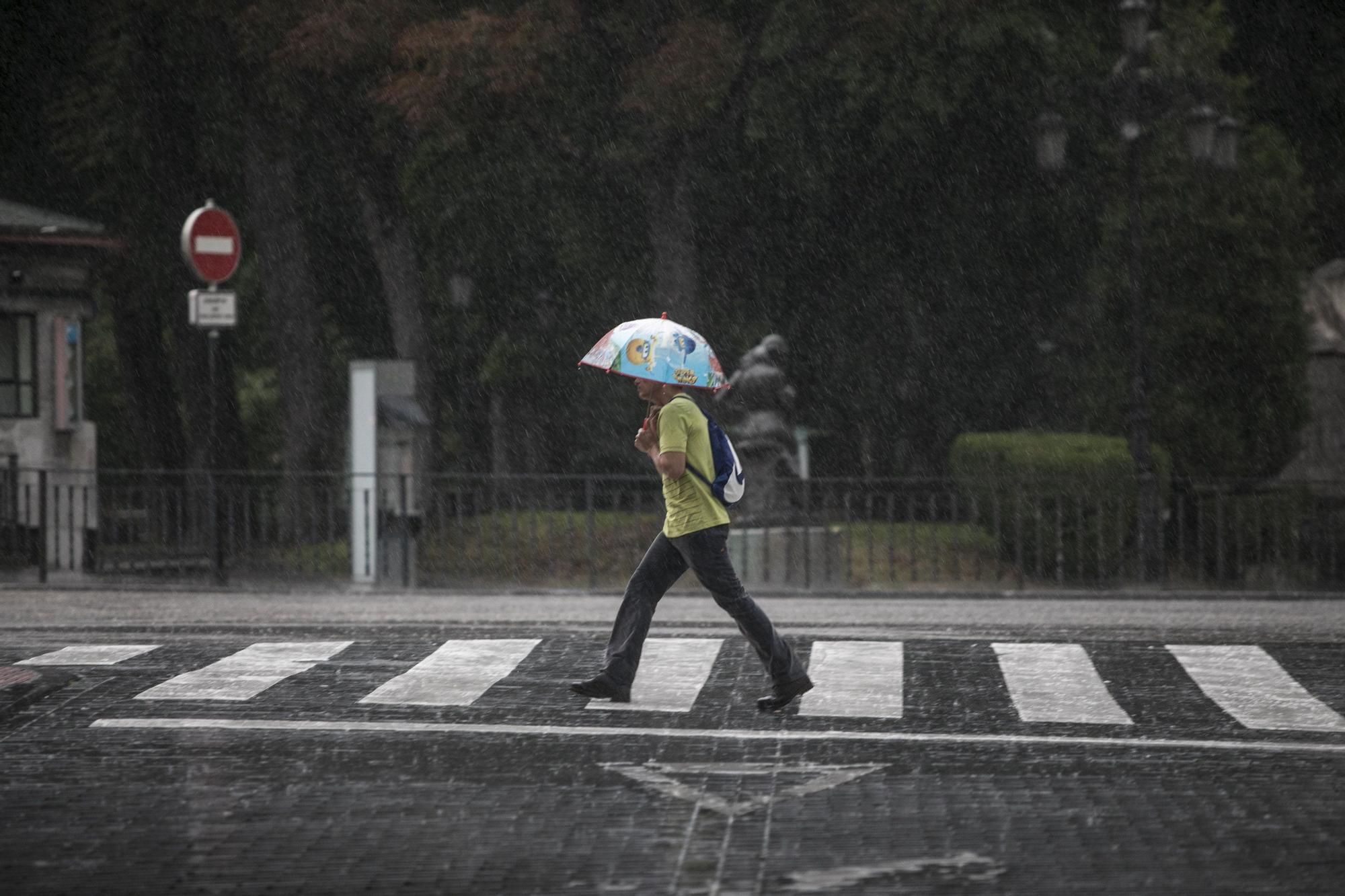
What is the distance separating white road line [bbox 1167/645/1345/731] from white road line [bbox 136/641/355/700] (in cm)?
474

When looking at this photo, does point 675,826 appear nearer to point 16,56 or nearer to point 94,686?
point 94,686

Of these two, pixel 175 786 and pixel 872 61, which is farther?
pixel 872 61

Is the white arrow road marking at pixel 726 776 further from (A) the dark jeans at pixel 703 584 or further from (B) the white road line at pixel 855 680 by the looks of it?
(B) the white road line at pixel 855 680

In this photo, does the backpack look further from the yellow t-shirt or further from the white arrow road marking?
the white arrow road marking

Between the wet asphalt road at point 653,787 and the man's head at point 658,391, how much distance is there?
56.4 inches

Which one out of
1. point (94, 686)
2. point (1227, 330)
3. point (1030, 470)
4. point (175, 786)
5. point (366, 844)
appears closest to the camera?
point (366, 844)

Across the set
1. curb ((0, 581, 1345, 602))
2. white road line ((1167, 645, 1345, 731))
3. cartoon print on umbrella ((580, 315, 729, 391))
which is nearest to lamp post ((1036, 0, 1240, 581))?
→ curb ((0, 581, 1345, 602))

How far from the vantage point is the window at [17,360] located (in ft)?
82.2

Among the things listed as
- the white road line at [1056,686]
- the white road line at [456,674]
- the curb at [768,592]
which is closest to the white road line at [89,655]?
the white road line at [456,674]

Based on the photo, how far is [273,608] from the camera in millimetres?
15180

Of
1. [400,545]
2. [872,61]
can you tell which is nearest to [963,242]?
[872,61]

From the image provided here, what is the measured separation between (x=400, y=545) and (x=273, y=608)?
2662mm

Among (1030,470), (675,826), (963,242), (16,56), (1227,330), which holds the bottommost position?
(675,826)

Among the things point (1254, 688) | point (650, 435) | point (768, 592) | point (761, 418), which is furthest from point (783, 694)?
point (761, 418)
